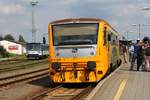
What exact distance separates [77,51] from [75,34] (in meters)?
0.92

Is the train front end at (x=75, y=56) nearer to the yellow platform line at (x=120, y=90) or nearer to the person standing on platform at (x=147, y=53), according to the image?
the yellow platform line at (x=120, y=90)

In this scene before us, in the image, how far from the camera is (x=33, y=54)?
7056cm

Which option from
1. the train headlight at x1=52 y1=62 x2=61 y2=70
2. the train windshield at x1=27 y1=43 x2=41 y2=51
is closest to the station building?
the train windshield at x1=27 y1=43 x2=41 y2=51

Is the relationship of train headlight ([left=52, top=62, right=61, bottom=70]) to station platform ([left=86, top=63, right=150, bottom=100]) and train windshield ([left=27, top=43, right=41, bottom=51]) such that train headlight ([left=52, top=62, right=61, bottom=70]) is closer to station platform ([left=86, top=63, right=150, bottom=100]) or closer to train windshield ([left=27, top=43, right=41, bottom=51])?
station platform ([left=86, top=63, right=150, bottom=100])

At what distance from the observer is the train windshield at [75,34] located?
70.3 ft

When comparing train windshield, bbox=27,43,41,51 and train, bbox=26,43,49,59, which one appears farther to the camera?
train windshield, bbox=27,43,41,51

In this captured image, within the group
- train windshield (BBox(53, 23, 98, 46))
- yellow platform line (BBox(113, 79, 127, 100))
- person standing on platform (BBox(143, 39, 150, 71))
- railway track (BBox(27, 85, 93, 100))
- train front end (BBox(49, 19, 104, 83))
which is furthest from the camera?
person standing on platform (BBox(143, 39, 150, 71))

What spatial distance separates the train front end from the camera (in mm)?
21047

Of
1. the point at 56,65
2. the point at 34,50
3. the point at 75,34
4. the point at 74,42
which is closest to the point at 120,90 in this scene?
the point at 56,65

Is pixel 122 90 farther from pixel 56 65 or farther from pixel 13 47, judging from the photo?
pixel 13 47

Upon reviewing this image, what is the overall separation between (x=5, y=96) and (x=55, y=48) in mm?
3631

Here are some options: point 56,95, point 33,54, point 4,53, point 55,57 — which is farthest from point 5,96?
point 4,53

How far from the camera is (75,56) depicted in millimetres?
21125

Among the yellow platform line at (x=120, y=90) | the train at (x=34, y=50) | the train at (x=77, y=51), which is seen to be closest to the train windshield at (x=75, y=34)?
the train at (x=77, y=51)
